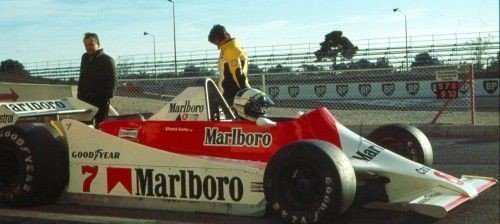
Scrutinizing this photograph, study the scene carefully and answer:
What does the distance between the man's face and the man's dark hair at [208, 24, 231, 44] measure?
1.27 m

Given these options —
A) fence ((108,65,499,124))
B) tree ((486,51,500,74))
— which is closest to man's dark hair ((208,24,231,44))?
fence ((108,65,499,124))

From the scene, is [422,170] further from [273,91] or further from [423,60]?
[423,60]

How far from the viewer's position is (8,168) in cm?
538

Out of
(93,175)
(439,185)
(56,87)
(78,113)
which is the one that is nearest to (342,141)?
(439,185)

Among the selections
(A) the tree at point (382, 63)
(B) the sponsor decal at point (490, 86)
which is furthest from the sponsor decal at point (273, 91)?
(A) the tree at point (382, 63)

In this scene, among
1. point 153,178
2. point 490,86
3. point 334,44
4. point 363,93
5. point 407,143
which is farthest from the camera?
point 334,44

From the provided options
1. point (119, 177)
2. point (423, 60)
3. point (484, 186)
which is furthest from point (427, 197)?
point (423, 60)

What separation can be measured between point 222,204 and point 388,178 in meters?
1.21

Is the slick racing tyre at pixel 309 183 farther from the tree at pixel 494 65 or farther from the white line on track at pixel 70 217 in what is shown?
the tree at pixel 494 65

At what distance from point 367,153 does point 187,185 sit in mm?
1357

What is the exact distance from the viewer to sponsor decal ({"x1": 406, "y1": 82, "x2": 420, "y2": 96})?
21828mm

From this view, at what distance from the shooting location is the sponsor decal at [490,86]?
24.9 meters

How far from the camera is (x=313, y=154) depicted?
4234 mm

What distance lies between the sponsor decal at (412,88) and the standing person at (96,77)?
52.8 ft
